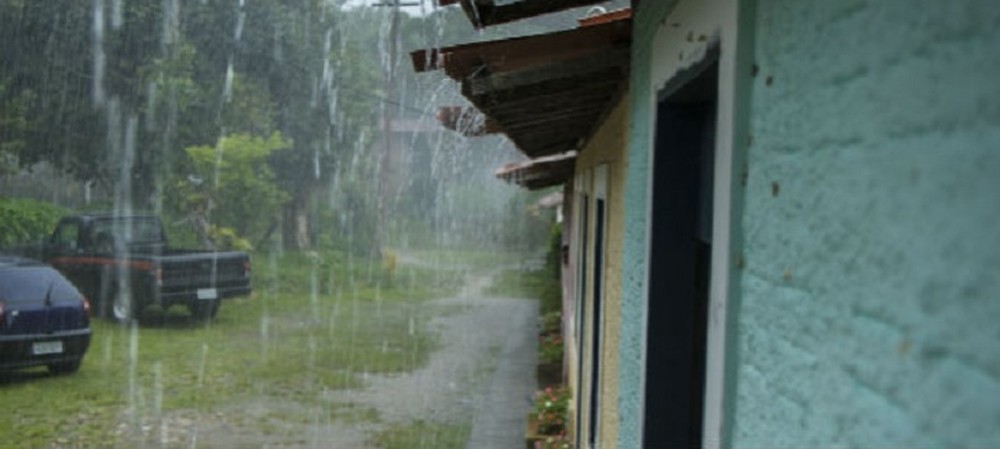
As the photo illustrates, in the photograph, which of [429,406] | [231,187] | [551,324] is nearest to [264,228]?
[231,187]

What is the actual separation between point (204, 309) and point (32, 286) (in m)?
6.70

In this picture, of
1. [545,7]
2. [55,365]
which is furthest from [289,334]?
[545,7]

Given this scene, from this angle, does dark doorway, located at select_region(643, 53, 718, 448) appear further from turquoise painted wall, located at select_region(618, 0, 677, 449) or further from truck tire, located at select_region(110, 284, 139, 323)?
truck tire, located at select_region(110, 284, 139, 323)

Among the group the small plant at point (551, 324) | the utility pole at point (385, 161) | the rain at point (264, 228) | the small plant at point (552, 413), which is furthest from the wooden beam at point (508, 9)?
the utility pole at point (385, 161)

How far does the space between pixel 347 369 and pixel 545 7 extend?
40.9 feet

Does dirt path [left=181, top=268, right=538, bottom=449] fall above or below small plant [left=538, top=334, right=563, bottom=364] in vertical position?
below

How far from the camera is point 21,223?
2022 centimetres

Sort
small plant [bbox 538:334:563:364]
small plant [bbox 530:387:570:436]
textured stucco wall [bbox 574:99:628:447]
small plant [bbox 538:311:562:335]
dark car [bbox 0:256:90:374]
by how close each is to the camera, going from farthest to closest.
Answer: small plant [bbox 538:311:562:335]
small plant [bbox 538:334:563:364]
dark car [bbox 0:256:90:374]
small plant [bbox 530:387:570:436]
textured stucco wall [bbox 574:99:628:447]

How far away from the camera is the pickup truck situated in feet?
57.9

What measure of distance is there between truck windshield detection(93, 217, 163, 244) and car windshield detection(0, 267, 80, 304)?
18.3 ft

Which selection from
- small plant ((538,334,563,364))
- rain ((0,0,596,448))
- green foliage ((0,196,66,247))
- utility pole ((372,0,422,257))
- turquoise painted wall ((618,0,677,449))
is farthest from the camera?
utility pole ((372,0,422,257))

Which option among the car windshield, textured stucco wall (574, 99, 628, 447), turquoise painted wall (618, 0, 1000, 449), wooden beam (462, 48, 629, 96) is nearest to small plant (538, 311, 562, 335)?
the car windshield

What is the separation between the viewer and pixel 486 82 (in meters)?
3.42

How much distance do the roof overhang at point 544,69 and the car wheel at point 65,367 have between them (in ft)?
33.0
